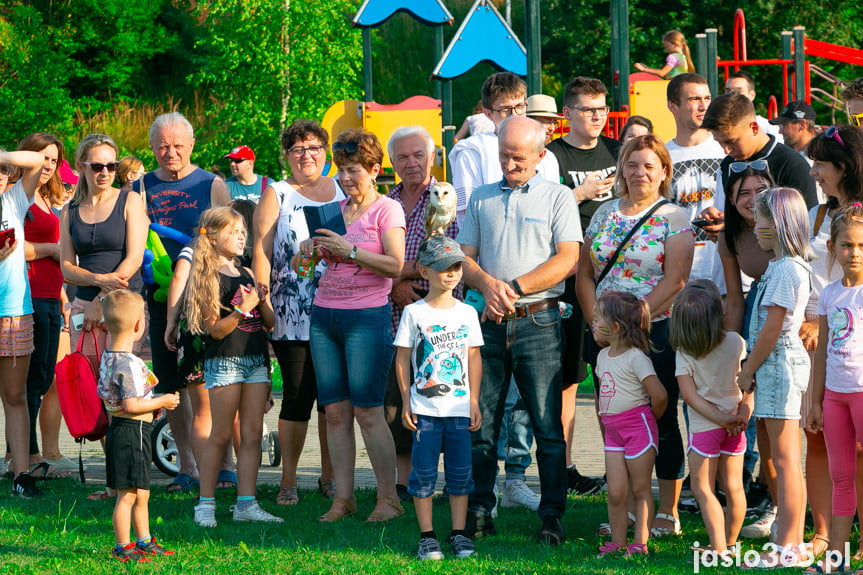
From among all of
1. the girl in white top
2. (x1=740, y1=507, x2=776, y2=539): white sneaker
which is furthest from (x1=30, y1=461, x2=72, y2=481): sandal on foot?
the girl in white top

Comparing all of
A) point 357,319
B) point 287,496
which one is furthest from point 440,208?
point 287,496

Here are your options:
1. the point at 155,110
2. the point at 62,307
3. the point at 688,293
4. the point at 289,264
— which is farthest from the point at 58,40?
the point at 688,293

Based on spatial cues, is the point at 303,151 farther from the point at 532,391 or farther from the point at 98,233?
the point at 532,391

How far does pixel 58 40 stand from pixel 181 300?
28.6 m

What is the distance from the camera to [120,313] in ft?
17.2

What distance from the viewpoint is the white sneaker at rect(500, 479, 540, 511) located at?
250 inches

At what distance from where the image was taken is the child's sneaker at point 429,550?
502 centimetres

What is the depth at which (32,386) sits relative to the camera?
23.5 ft

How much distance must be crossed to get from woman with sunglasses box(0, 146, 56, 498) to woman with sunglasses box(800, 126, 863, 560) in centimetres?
481

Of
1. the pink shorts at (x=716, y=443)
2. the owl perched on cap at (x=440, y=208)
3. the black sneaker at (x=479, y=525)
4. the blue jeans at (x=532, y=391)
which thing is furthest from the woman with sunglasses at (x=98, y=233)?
the pink shorts at (x=716, y=443)

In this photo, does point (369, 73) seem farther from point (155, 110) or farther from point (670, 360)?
point (155, 110)

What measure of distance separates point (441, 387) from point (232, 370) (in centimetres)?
142

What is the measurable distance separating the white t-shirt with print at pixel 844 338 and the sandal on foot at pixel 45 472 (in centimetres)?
527

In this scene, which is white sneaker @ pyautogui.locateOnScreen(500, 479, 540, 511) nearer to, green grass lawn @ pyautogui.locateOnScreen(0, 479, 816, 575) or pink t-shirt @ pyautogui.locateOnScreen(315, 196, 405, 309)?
green grass lawn @ pyautogui.locateOnScreen(0, 479, 816, 575)
